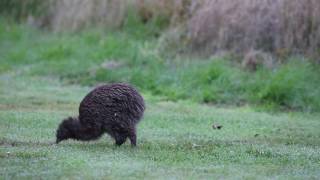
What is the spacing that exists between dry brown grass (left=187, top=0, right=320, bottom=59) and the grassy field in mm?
681

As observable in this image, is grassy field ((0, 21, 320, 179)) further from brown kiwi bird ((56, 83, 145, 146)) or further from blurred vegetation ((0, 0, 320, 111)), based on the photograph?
brown kiwi bird ((56, 83, 145, 146))

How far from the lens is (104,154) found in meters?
9.29

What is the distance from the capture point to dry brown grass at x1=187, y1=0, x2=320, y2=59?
15.8m

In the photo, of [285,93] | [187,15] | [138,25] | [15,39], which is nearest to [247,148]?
[285,93]

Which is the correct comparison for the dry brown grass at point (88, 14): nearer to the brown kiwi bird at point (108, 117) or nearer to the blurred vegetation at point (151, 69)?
the blurred vegetation at point (151, 69)

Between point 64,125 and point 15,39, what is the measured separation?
11.5 meters

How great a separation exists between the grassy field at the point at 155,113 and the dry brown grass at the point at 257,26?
2.24 ft

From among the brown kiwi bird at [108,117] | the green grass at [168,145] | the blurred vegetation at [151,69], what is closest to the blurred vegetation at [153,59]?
the blurred vegetation at [151,69]

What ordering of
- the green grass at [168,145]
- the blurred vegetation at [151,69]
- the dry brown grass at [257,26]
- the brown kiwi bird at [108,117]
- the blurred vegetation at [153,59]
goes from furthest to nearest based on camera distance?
the dry brown grass at [257,26] < the blurred vegetation at [153,59] < the blurred vegetation at [151,69] < the brown kiwi bird at [108,117] < the green grass at [168,145]

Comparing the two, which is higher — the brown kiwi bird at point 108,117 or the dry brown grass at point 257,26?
the dry brown grass at point 257,26

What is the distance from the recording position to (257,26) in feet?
53.6

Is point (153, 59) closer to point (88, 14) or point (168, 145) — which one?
point (88, 14)

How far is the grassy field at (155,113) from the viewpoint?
853cm

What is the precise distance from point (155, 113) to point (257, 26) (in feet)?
13.5
